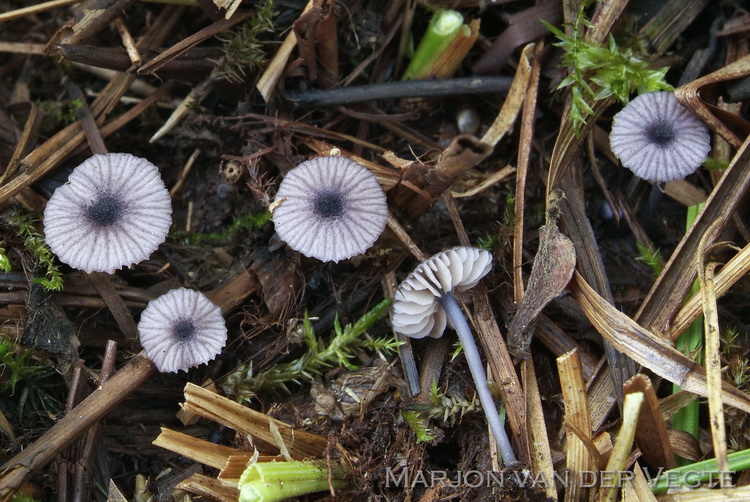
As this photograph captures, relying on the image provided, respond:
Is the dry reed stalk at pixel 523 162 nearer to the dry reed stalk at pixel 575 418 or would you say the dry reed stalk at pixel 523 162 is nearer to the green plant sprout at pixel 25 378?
the dry reed stalk at pixel 575 418

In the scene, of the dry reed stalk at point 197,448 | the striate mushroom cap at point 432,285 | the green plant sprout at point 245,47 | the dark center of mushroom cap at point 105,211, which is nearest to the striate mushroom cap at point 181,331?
the dry reed stalk at point 197,448

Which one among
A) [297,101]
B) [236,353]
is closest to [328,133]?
[297,101]

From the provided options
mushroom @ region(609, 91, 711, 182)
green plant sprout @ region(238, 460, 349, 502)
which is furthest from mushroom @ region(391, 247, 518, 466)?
mushroom @ region(609, 91, 711, 182)

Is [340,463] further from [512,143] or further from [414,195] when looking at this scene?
[512,143]

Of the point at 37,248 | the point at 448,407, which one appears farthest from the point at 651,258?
the point at 37,248

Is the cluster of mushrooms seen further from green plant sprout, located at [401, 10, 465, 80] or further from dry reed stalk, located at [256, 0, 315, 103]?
green plant sprout, located at [401, 10, 465, 80]

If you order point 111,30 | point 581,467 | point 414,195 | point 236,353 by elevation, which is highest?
point 111,30
